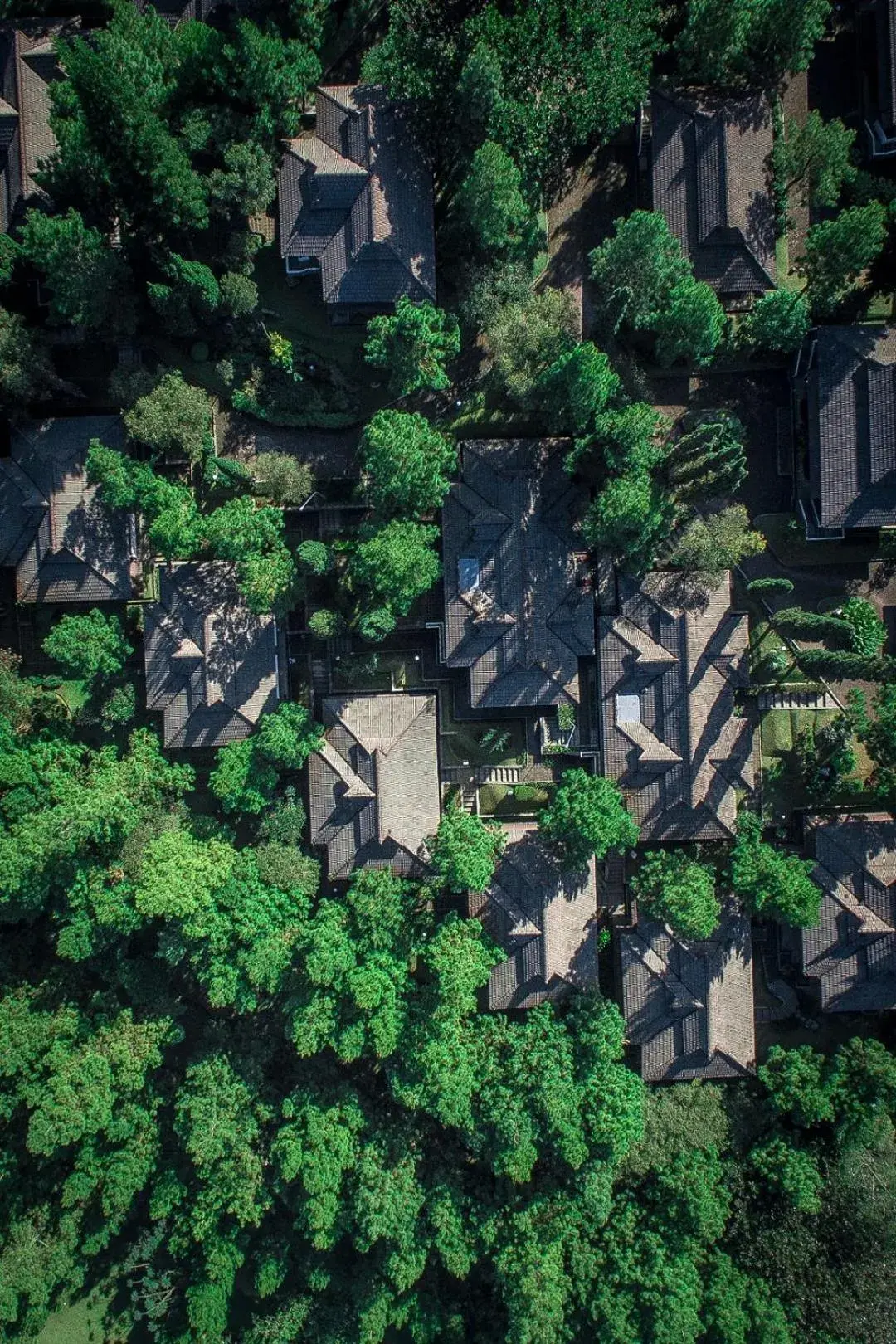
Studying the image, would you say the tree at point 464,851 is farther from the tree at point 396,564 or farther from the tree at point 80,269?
the tree at point 80,269

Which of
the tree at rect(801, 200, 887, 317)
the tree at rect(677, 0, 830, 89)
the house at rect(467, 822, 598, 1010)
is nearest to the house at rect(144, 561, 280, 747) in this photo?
the house at rect(467, 822, 598, 1010)

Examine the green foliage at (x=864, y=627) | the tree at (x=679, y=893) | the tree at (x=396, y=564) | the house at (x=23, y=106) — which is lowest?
the tree at (x=679, y=893)

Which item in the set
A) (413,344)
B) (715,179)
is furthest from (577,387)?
(715,179)

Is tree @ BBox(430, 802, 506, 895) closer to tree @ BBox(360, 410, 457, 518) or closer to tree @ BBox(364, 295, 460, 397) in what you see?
tree @ BBox(360, 410, 457, 518)

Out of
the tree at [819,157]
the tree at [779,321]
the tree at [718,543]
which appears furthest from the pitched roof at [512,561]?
the tree at [819,157]

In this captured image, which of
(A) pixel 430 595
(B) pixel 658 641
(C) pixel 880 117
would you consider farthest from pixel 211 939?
(C) pixel 880 117

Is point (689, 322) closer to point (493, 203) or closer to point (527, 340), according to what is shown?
point (527, 340)

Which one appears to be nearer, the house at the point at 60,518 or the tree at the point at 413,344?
the tree at the point at 413,344
